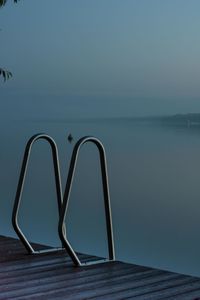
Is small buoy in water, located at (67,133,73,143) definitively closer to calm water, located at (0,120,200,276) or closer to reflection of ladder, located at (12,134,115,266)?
calm water, located at (0,120,200,276)

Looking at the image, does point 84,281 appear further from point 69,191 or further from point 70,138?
point 70,138

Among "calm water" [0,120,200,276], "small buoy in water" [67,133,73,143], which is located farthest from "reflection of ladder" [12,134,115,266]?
"small buoy in water" [67,133,73,143]

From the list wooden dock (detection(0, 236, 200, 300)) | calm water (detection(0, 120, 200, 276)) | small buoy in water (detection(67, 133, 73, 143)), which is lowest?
wooden dock (detection(0, 236, 200, 300))

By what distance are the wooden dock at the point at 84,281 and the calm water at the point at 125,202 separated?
258 centimetres

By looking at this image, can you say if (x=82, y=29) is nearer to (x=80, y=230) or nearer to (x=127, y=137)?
(x=127, y=137)

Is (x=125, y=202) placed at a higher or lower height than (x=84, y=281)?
higher

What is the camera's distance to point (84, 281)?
12.9 ft

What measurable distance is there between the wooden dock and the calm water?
8.48 ft

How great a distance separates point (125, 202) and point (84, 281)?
6269 mm

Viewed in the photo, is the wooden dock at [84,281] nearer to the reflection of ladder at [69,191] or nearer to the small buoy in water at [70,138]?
the reflection of ladder at [69,191]

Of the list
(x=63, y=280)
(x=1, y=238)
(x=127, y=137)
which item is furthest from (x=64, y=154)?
(x=63, y=280)

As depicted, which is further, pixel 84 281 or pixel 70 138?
pixel 70 138

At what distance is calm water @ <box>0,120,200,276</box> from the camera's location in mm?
7574

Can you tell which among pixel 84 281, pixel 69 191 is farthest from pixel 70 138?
pixel 84 281
